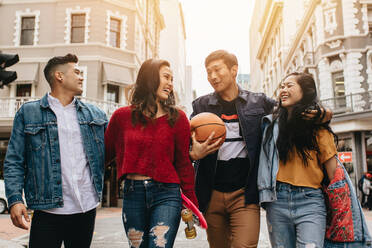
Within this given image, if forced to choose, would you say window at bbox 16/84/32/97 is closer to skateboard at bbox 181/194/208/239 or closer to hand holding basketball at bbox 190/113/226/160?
hand holding basketball at bbox 190/113/226/160

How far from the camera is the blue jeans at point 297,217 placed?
331 centimetres

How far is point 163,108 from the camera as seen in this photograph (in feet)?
11.1

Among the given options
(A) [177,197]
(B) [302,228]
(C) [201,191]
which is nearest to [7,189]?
(A) [177,197]

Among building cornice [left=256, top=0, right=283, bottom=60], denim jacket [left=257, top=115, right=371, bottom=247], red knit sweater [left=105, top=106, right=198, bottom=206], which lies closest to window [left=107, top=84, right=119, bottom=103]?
denim jacket [left=257, top=115, right=371, bottom=247]

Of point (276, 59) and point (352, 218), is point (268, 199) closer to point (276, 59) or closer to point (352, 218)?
point (352, 218)

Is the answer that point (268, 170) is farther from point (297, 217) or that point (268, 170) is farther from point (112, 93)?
point (112, 93)

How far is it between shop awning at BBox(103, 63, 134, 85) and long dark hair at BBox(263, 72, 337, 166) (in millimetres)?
19036

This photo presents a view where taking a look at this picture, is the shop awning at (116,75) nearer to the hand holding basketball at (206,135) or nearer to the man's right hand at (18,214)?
the hand holding basketball at (206,135)

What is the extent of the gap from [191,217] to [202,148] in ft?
2.16

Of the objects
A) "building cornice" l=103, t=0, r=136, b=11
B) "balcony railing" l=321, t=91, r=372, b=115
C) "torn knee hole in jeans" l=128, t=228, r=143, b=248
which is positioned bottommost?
"torn knee hole in jeans" l=128, t=228, r=143, b=248

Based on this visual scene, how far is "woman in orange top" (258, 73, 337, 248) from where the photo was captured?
11.1 ft

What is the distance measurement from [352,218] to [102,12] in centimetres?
2218

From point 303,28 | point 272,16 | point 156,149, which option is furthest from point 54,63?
point 272,16

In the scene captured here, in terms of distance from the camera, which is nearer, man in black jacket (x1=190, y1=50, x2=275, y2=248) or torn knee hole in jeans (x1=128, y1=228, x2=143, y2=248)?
torn knee hole in jeans (x1=128, y1=228, x2=143, y2=248)
